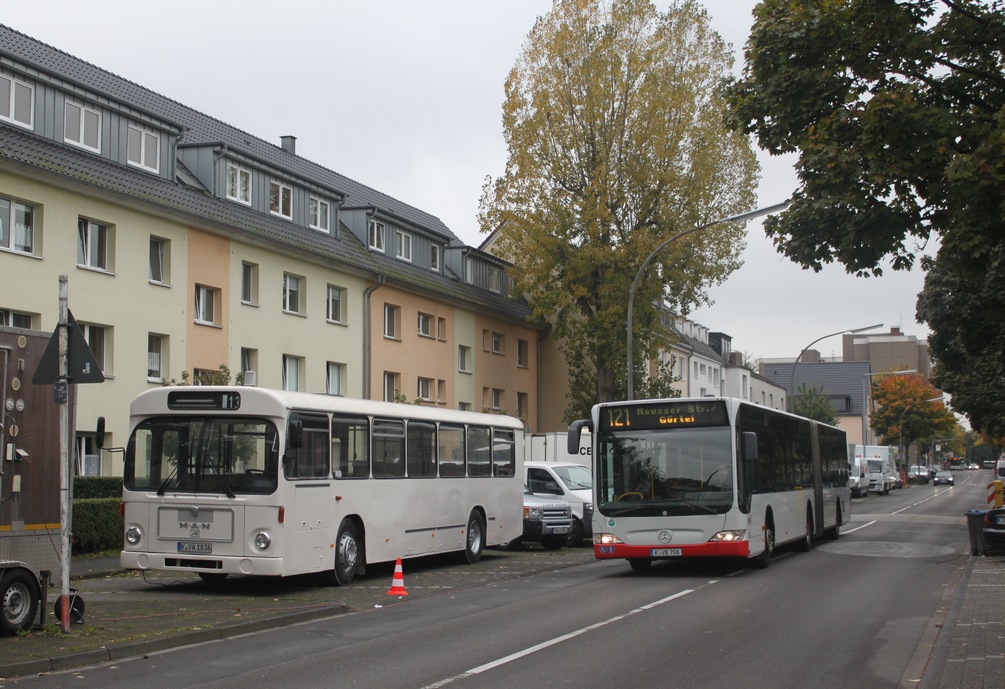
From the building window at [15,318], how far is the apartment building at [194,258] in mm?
51

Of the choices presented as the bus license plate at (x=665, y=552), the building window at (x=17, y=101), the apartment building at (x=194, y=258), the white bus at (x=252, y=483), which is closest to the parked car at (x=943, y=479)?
the apartment building at (x=194, y=258)

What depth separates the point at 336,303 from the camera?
3722cm

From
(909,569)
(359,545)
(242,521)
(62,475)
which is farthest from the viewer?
(909,569)

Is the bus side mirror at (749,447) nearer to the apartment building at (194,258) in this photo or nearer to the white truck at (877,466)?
the apartment building at (194,258)

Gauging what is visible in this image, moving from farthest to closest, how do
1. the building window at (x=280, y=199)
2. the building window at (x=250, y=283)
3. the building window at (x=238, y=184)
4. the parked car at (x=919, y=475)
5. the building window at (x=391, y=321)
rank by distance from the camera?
1. the parked car at (x=919, y=475)
2. the building window at (x=391, y=321)
3. the building window at (x=280, y=199)
4. the building window at (x=238, y=184)
5. the building window at (x=250, y=283)

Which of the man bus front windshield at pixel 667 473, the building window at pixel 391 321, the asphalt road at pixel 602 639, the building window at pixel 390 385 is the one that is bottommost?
the asphalt road at pixel 602 639

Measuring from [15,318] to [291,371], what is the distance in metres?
10.7

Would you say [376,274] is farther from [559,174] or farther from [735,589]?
[735,589]

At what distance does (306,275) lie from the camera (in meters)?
35.1

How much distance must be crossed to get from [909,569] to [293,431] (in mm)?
11025

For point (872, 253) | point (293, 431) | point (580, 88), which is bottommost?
point (293, 431)

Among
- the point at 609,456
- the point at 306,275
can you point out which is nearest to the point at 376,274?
the point at 306,275

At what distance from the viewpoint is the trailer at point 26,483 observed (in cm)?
1111

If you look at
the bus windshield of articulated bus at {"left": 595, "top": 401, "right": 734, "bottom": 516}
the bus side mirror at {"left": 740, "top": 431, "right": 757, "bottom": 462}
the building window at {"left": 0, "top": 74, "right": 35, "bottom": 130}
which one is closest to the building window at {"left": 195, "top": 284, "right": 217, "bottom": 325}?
the building window at {"left": 0, "top": 74, "right": 35, "bottom": 130}
